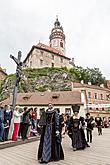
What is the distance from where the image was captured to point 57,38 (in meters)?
88.6

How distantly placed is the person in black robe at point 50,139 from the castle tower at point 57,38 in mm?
79797

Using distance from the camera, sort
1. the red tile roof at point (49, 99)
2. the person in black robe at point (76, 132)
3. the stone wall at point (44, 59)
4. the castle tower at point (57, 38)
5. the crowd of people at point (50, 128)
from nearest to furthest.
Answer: the crowd of people at point (50, 128)
the person in black robe at point (76, 132)
the red tile roof at point (49, 99)
the stone wall at point (44, 59)
the castle tower at point (57, 38)

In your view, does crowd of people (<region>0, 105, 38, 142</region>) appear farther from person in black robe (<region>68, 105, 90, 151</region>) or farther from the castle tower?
the castle tower

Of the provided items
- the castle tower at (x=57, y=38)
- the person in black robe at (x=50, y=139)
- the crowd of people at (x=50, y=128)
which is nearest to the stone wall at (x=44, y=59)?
the castle tower at (x=57, y=38)

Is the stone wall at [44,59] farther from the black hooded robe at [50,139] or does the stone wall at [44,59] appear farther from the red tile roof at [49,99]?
the black hooded robe at [50,139]

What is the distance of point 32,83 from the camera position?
62.1m

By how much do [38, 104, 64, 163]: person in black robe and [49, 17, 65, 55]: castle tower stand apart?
262 ft

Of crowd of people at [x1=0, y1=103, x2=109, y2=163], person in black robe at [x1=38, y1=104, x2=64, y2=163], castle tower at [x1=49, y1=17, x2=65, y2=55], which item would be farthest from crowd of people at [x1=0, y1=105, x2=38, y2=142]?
castle tower at [x1=49, y1=17, x2=65, y2=55]

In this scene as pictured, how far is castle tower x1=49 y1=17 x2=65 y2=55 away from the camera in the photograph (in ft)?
286

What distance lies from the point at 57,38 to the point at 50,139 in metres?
83.5

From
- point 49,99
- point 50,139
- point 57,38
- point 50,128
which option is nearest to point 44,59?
point 57,38

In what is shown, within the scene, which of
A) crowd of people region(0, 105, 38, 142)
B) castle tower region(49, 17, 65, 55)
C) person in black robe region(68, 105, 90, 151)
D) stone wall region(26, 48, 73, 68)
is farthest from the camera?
castle tower region(49, 17, 65, 55)

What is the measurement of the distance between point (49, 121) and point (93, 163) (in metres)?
1.73

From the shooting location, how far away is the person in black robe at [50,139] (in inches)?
268
